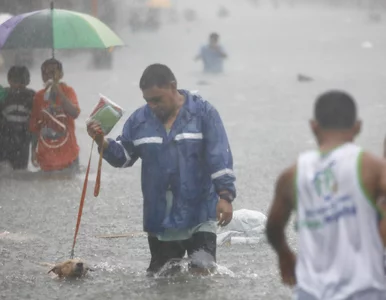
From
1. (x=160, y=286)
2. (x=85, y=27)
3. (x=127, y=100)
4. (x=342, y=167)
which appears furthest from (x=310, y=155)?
(x=127, y=100)

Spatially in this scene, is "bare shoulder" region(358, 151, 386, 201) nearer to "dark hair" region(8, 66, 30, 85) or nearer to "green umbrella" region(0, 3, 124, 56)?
"green umbrella" region(0, 3, 124, 56)

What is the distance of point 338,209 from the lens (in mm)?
4070

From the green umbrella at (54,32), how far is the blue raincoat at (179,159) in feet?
13.7

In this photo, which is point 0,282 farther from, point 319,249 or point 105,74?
point 105,74

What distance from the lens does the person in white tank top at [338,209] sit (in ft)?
13.3

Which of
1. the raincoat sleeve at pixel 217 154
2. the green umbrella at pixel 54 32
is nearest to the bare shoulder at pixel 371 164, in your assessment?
the raincoat sleeve at pixel 217 154

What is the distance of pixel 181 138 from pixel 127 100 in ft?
49.5

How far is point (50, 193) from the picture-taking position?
11461mm

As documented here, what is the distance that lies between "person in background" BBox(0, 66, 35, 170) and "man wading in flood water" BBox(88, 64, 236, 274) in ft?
18.1

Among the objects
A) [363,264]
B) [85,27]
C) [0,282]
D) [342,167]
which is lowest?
[0,282]

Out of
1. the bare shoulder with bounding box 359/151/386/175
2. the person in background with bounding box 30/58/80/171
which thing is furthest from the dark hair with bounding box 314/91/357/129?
the person in background with bounding box 30/58/80/171

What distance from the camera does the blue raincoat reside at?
6840 millimetres

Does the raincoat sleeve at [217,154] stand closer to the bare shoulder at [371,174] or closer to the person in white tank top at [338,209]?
the person in white tank top at [338,209]

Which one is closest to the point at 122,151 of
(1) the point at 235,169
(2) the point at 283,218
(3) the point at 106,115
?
(3) the point at 106,115
